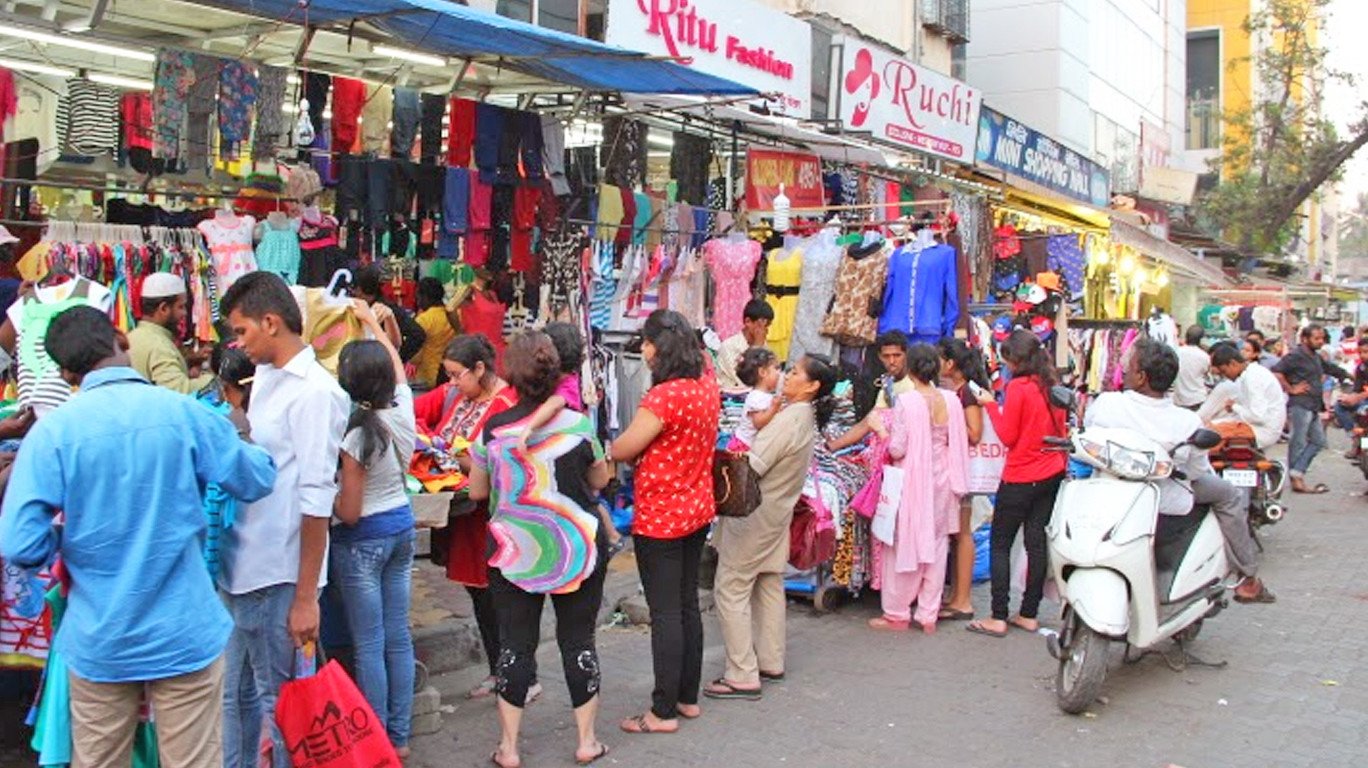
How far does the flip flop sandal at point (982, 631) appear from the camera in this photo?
7012mm

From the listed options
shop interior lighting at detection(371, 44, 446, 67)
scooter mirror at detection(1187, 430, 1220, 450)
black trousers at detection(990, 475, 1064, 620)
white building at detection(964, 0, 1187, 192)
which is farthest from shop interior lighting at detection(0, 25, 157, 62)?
white building at detection(964, 0, 1187, 192)

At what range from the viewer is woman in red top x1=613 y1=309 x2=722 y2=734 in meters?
5.11

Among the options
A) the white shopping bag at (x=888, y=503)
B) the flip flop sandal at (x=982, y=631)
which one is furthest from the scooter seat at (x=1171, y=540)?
the white shopping bag at (x=888, y=503)

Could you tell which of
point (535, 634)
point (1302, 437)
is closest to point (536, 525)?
point (535, 634)

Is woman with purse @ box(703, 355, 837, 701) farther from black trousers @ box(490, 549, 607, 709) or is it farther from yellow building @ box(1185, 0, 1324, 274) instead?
yellow building @ box(1185, 0, 1324, 274)

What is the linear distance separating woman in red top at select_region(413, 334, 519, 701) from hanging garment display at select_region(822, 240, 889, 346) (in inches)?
152

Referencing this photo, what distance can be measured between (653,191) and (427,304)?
2.28 m

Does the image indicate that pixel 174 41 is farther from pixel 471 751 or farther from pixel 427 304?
pixel 471 751

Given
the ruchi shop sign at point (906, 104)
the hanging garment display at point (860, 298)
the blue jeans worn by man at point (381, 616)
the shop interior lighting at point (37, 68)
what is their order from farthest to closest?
the ruchi shop sign at point (906, 104) → the hanging garment display at point (860, 298) → the shop interior lighting at point (37, 68) → the blue jeans worn by man at point (381, 616)

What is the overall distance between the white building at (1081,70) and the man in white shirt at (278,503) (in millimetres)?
19660

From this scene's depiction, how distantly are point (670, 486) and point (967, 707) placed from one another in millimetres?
1887

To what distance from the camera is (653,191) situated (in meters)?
9.91

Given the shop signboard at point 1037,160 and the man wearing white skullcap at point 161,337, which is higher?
the shop signboard at point 1037,160

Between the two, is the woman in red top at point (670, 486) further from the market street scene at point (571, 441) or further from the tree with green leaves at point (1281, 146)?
the tree with green leaves at point (1281, 146)
